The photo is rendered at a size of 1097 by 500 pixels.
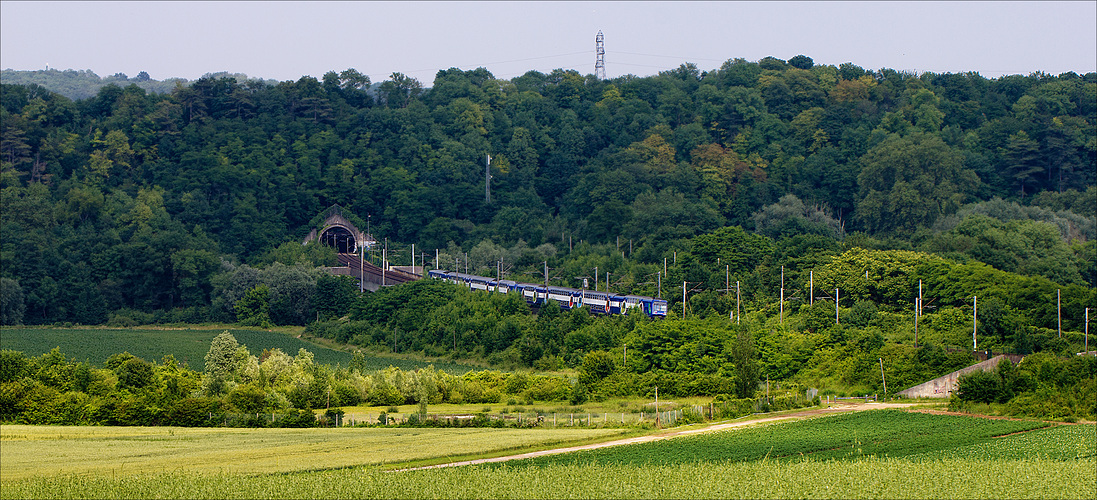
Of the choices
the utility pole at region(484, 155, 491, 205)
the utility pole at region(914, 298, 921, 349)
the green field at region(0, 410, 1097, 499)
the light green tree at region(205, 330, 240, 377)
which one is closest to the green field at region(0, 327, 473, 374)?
the light green tree at region(205, 330, 240, 377)

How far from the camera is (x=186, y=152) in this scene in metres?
120

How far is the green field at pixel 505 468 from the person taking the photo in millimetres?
31125

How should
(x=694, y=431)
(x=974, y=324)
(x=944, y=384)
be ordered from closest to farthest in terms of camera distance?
(x=694, y=431)
(x=944, y=384)
(x=974, y=324)

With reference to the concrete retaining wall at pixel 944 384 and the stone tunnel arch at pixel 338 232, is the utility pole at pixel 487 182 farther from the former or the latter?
the concrete retaining wall at pixel 944 384

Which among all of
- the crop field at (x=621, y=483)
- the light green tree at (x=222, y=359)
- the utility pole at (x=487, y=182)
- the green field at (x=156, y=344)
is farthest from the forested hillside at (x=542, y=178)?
A: the crop field at (x=621, y=483)

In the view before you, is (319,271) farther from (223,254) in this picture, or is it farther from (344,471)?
(344,471)

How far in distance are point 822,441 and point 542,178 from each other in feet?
302

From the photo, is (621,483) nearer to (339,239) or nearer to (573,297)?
(573,297)

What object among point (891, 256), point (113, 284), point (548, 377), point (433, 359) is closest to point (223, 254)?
point (113, 284)

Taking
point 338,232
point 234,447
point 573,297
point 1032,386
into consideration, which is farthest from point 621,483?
point 338,232

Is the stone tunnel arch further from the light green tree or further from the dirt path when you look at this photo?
the dirt path

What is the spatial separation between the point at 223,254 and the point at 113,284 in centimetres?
1197

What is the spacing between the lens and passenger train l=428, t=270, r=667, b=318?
3036 inches

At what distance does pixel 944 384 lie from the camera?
197ft
